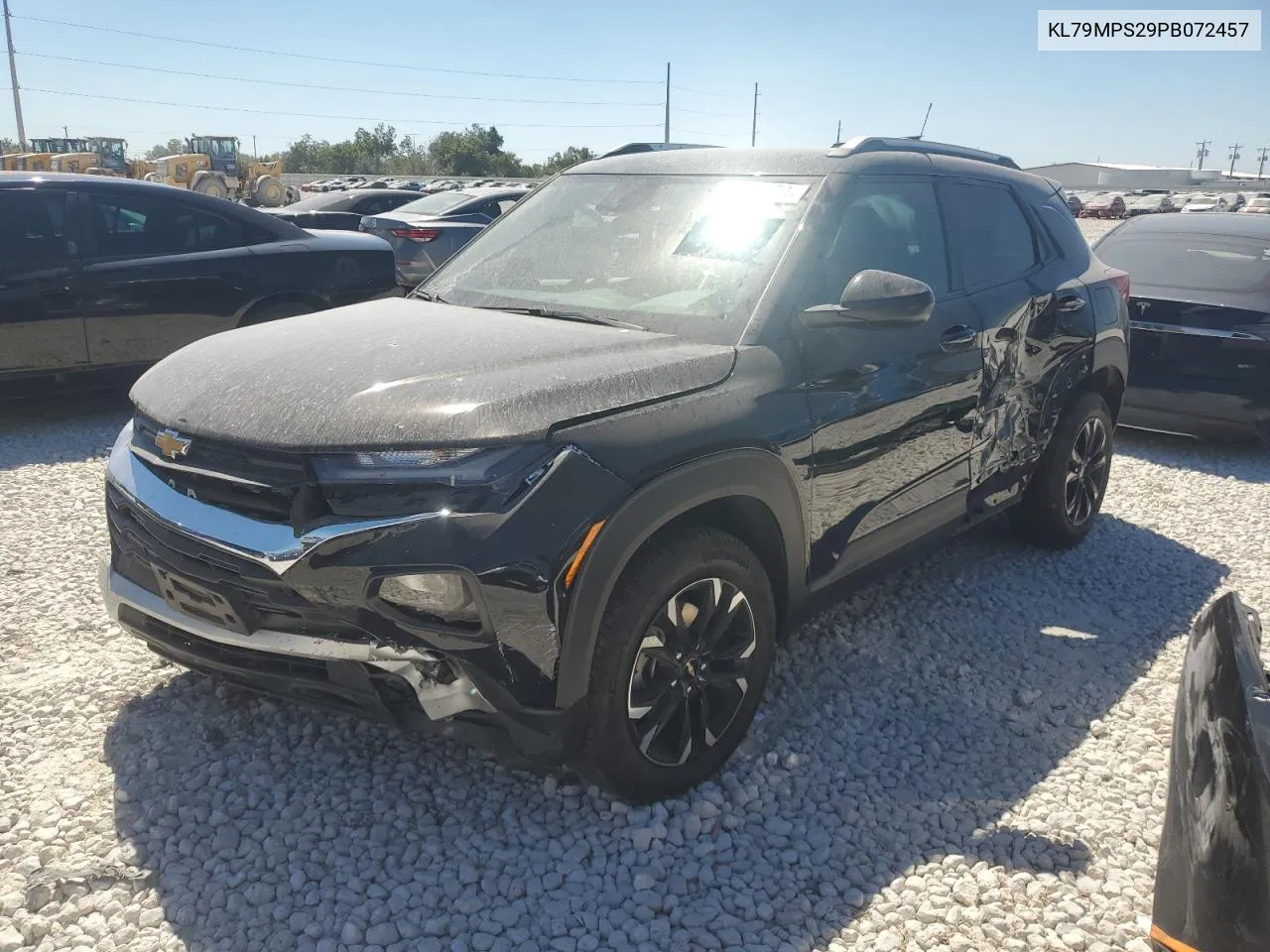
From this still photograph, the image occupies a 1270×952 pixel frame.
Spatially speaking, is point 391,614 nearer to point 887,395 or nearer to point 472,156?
point 887,395

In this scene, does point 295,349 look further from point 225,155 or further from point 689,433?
point 225,155

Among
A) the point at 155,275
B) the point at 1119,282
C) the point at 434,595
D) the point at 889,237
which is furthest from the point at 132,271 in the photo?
the point at 1119,282

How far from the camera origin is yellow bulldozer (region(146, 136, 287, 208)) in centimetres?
3053

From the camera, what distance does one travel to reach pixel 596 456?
247cm

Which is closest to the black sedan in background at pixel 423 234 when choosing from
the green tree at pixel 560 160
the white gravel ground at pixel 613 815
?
the white gravel ground at pixel 613 815

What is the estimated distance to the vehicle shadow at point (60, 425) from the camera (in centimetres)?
627

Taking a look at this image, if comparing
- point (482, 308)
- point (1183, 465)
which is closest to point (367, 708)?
point (482, 308)

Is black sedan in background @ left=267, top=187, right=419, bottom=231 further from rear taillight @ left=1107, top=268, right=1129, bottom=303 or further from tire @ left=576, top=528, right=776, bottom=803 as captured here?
tire @ left=576, top=528, right=776, bottom=803

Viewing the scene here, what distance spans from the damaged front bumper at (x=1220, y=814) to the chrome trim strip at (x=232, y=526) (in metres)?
1.67

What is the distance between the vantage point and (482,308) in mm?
3521

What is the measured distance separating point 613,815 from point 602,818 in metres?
0.03

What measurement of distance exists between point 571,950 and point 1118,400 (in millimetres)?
4230

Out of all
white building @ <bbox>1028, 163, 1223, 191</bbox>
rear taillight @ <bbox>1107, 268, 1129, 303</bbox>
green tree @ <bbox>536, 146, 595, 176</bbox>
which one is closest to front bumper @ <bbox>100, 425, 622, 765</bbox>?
rear taillight @ <bbox>1107, 268, 1129, 303</bbox>

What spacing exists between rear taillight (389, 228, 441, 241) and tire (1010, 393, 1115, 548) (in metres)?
8.20
